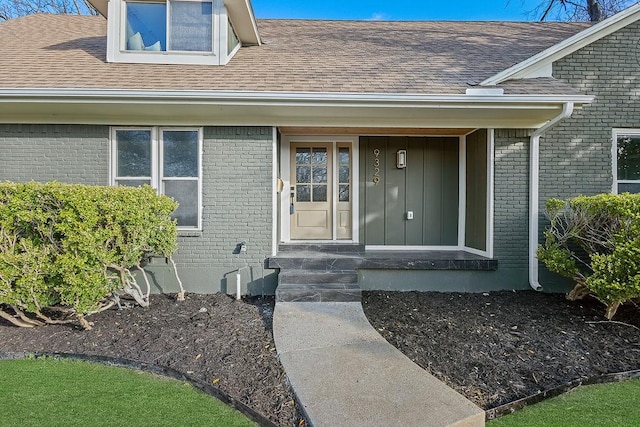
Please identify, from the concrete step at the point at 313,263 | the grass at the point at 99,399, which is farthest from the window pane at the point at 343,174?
the grass at the point at 99,399

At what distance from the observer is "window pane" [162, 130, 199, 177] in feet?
17.4

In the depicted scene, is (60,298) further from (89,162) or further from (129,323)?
(89,162)

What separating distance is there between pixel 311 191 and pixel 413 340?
372 centimetres

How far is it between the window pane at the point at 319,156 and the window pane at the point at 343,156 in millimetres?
289

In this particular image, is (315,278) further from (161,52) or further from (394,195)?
(161,52)

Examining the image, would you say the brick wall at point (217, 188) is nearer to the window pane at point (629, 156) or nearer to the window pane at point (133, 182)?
the window pane at point (133, 182)

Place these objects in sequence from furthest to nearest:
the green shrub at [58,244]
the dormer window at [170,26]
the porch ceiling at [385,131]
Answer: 1. the porch ceiling at [385,131]
2. the dormer window at [170,26]
3. the green shrub at [58,244]

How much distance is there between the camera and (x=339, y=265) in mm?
5180

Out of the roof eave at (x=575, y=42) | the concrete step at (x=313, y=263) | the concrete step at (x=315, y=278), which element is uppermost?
the roof eave at (x=575, y=42)

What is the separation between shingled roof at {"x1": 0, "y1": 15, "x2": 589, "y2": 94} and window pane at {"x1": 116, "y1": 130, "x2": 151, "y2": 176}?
747 millimetres

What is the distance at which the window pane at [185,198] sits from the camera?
529 cm

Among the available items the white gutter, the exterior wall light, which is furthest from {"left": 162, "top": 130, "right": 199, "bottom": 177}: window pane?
the exterior wall light

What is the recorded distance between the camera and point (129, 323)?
4.12 metres

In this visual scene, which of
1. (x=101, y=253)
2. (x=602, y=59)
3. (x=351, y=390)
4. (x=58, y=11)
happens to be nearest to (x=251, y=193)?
(x=101, y=253)
